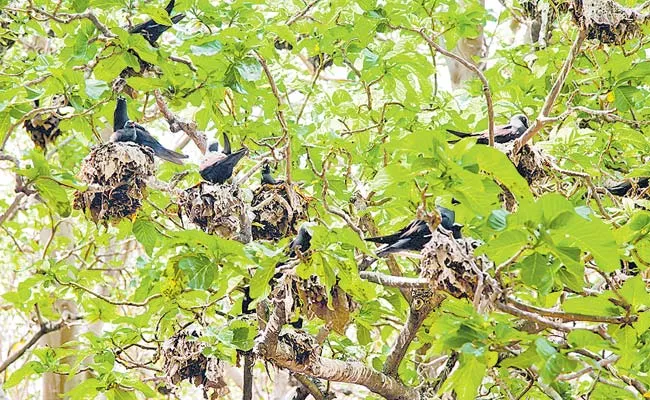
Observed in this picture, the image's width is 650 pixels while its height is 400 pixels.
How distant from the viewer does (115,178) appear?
1.74m

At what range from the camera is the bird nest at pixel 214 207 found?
1.77 metres

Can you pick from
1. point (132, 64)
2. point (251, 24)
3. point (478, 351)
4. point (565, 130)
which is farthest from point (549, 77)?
point (478, 351)

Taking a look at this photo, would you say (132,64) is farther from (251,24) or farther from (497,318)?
(497,318)

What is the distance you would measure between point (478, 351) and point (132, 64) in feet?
A: 3.61

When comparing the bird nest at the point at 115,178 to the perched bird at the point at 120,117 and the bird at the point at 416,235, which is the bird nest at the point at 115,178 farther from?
the bird at the point at 416,235

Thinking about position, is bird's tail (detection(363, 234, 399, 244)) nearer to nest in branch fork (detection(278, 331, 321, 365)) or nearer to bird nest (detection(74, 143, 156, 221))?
nest in branch fork (detection(278, 331, 321, 365))

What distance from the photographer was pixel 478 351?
1.22 metres

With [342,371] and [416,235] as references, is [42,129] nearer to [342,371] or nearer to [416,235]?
[342,371]

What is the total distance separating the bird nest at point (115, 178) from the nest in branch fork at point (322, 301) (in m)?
0.45

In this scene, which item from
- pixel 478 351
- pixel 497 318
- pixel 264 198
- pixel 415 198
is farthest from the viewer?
→ pixel 264 198

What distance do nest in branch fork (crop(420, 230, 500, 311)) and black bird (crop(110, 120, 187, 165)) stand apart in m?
0.76

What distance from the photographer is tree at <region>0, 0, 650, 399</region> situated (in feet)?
4.33

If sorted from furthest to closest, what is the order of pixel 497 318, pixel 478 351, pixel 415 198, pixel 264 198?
pixel 264 198 < pixel 415 198 < pixel 497 318 < pixel 478 351

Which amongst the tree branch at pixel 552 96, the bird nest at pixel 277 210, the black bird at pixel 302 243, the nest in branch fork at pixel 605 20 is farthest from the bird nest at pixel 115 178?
the nest in branch fork at pixel 605 20
